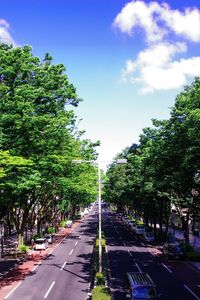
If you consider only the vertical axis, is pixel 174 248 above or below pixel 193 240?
above

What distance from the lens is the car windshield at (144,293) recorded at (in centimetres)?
2170

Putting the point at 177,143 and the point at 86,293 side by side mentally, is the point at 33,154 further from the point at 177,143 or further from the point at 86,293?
the point at 177,143

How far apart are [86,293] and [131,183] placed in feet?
125

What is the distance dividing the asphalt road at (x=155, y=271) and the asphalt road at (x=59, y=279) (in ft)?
7.24

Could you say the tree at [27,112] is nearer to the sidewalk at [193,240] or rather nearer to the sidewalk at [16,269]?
the sidewalk at [16,269]

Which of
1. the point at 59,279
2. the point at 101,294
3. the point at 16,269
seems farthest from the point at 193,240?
the point at 101,294

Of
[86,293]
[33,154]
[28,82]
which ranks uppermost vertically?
[28,82]

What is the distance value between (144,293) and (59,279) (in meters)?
10.6

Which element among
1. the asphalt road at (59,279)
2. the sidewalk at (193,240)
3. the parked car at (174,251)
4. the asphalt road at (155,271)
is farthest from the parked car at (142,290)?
the parked car at (174,251)

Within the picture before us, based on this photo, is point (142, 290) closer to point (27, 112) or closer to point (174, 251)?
point (27, 112)

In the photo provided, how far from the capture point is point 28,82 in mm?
28375

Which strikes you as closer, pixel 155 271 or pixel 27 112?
pixel 27 112

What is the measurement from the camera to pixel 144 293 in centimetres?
A: 2186

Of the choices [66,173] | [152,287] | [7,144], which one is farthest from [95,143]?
[152,287]
